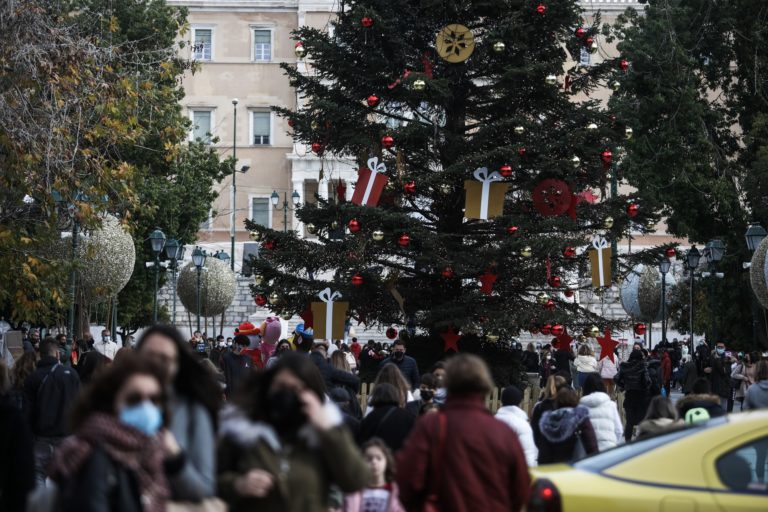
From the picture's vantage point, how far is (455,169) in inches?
738

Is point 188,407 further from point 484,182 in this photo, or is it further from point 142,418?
point 484,182

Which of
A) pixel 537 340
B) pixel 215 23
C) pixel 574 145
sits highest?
pixel 215 23

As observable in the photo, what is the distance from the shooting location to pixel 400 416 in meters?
9.43

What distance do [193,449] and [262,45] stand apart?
219ft

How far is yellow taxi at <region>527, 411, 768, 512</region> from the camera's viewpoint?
6.66 metres

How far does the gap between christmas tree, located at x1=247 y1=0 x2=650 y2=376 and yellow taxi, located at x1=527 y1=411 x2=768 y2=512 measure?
11359 mm

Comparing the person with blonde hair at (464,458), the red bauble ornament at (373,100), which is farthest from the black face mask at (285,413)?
the red bauble ornament at (373,100)

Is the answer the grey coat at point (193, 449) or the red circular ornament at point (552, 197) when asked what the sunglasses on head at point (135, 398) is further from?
the red circular ornament at point (552, 197)

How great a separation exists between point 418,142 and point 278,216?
164ft

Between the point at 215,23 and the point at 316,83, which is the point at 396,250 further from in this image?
the point at 215,23

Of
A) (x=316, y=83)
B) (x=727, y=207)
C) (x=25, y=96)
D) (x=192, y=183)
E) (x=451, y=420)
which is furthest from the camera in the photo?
(x=192, y=183)

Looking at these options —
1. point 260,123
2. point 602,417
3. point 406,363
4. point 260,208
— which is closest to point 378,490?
point 602,417

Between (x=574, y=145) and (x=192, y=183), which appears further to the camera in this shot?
(x=192, y=183)

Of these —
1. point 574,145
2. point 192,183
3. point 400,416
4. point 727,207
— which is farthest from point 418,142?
point 192,183
